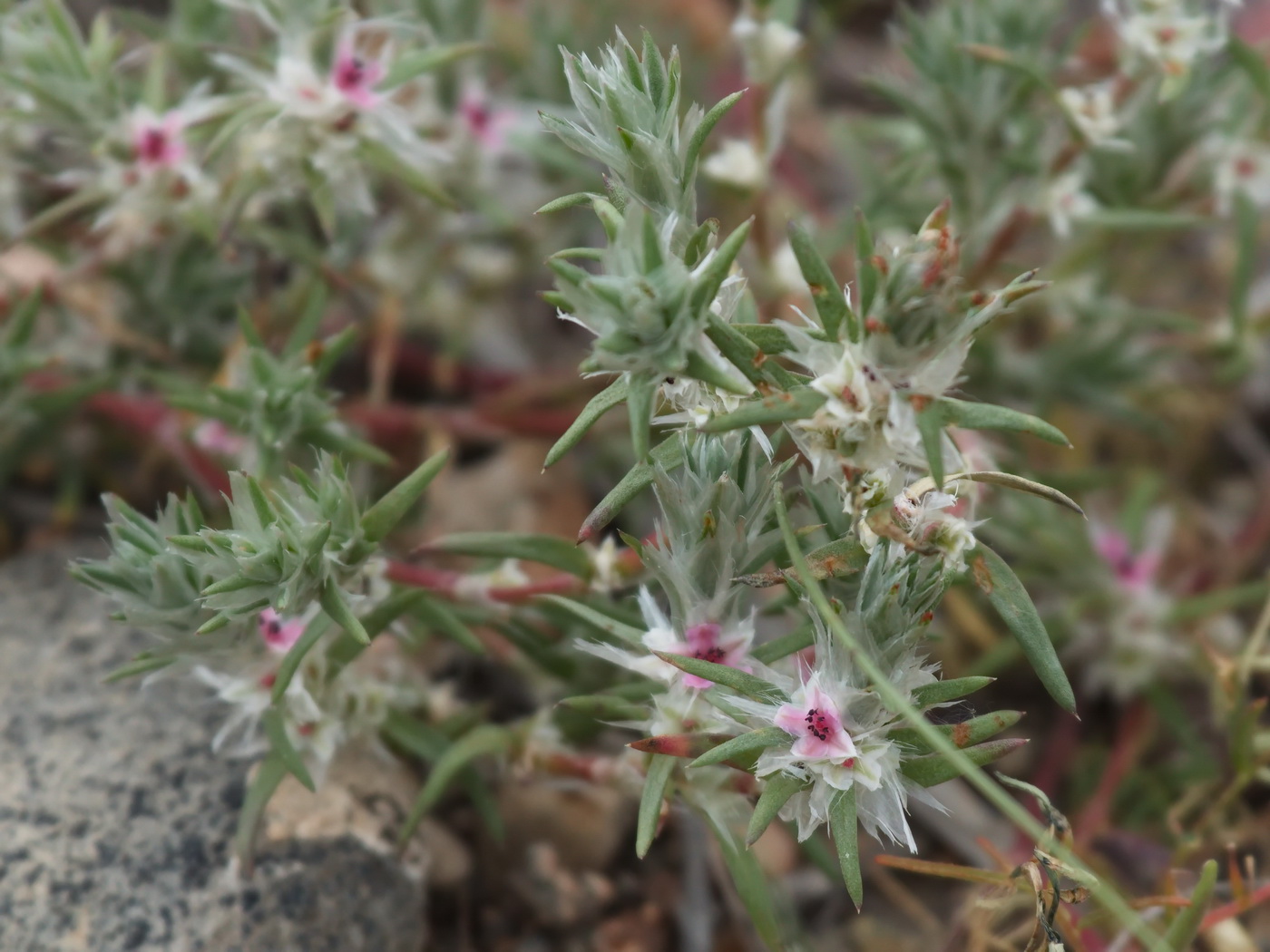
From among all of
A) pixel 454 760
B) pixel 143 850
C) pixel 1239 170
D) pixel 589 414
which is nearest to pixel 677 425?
pixel 589 414

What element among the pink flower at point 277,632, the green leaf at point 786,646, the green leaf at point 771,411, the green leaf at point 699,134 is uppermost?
the green leaf at point 699,134

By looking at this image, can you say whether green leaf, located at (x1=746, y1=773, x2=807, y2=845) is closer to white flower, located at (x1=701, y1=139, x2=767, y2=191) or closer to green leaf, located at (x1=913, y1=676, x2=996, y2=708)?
green leaf, located at (x1=913, y1=676, x2=996, y2=708)

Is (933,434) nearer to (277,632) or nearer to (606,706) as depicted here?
(606,706)

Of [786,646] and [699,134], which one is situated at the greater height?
[699,134]

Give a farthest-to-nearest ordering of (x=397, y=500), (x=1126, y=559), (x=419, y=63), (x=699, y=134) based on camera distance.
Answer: (x=1126, y=559) < (x=419, y=63) < (x=397, y=500) < (x=699, y=134)

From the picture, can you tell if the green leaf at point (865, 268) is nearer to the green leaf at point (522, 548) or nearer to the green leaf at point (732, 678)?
the green leaf at point (732, 678)

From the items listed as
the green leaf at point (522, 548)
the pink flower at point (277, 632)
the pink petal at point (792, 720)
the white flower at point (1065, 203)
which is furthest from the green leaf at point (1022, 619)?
the white flower at point (1065, 203)

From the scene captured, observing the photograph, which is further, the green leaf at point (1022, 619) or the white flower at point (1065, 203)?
the white flower at point (1065, 203)
